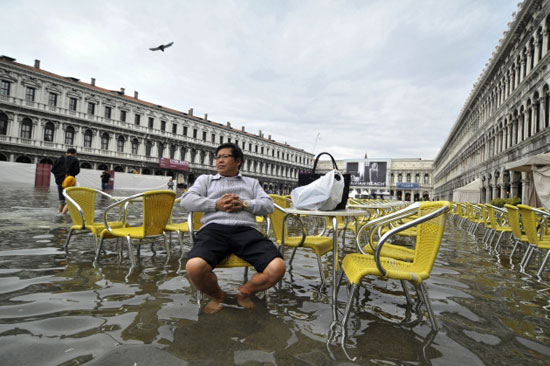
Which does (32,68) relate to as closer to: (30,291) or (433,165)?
(30,291)

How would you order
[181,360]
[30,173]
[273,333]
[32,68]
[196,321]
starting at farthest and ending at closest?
[32,68], [30,173], [196,321], [273,333], [181,360]

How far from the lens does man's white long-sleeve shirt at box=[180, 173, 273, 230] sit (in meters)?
2.54

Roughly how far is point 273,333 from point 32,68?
39.7 metres

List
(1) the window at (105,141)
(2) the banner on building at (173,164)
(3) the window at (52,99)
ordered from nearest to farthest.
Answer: (3) the window at (52,99) → (1) the window at (105,141) → (2) the banner on building at (173,164)

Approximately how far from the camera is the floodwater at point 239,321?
5.73 ft

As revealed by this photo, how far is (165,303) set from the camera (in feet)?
8.00

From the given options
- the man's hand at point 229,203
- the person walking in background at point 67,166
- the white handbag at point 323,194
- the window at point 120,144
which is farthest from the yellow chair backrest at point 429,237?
the window at point 120,144

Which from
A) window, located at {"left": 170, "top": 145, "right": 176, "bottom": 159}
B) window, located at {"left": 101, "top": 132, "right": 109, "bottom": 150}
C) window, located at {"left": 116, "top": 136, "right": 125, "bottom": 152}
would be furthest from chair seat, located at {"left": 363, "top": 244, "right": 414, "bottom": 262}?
window, located at {"left": 170, "top": 145, "right": 176, "bottom": 159}

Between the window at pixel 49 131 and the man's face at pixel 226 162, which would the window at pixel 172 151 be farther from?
the man's face at pixel 226 162

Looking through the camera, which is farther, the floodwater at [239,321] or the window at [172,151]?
the window at [172,151]

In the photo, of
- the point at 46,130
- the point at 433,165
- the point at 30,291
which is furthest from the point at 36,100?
the point at 433,165

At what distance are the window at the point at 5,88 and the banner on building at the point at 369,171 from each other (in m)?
41.4

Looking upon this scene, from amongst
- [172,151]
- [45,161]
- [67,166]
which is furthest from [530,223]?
[172,151]

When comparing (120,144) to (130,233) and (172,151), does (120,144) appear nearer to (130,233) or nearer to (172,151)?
(172,151)
